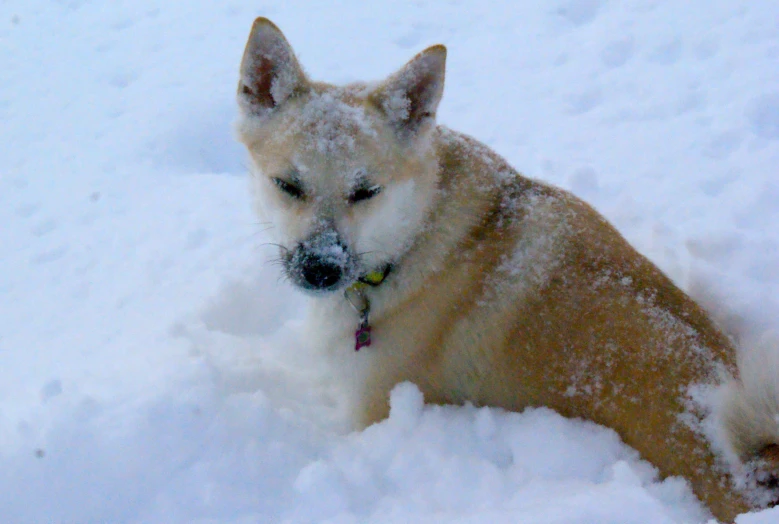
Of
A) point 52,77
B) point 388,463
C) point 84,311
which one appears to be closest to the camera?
point 388,463

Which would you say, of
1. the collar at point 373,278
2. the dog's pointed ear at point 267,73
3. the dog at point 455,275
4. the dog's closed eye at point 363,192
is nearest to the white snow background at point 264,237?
the dog at point 455,275

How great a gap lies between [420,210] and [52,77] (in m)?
4.42

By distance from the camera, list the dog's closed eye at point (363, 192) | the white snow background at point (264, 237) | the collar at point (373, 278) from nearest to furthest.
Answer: the white snow background at point (264, 237)
the dog's closed eye at point (363, 192)
the collar at point (373, 278)

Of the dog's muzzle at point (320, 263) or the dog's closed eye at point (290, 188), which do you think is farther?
the dog's closed eye at point (290, 188)

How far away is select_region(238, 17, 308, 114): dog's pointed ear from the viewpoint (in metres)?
2.40

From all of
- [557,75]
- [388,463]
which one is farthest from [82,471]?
[557,75]

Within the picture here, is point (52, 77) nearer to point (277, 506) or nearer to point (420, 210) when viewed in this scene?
point (420, 210)

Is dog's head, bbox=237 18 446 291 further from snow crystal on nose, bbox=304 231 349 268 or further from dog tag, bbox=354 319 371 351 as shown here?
dog tag, bbox=354 319 371 351

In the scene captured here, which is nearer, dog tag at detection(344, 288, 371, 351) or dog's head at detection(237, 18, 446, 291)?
dog's head at detection(237, 18, 446, 291)

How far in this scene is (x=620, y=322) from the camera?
2.31 m

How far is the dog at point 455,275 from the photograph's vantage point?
226 cm

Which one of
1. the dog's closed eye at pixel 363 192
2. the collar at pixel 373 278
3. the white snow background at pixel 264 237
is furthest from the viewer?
the collar at pixel 373 278

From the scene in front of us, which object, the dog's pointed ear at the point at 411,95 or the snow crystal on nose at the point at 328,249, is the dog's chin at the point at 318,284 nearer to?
the snow crystal on nose at the point at 328,249

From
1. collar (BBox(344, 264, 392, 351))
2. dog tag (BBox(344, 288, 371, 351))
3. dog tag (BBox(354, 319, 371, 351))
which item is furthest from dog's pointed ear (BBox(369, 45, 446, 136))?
dog tag (BBox(354, 319, 371, 351))
